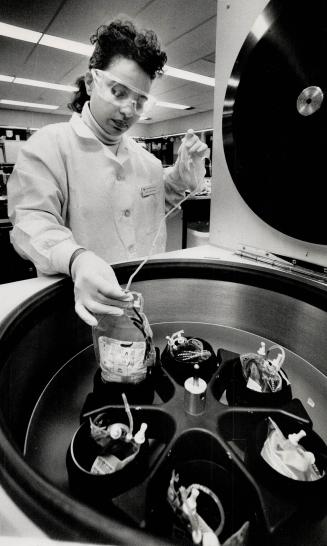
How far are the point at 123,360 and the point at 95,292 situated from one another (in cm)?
15

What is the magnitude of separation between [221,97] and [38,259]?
706 millimetres

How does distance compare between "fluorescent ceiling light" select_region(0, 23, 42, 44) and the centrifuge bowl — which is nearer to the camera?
the centrifuge bowl

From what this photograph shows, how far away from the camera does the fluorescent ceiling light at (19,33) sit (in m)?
4.02

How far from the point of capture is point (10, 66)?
5820mm

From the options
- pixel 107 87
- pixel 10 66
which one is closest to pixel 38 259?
pixel 107 87

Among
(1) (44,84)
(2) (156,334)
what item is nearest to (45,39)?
(1) (44,84)

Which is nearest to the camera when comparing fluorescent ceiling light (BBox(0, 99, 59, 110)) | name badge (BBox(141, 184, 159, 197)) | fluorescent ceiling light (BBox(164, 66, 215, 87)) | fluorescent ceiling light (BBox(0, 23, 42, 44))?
name badge (BBox(141, 184, 159, 197))

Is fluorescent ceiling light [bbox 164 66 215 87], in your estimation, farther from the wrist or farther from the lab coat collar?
the wrist

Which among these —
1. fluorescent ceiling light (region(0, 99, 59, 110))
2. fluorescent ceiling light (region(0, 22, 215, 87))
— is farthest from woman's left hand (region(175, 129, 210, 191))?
fluorescent ceiling light (region(0, 99, 59, 110))

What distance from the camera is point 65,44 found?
15.1 ft

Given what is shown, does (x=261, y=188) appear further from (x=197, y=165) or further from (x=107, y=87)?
(x=107, y=87)

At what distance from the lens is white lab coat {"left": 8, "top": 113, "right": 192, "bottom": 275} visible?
2.74 feet

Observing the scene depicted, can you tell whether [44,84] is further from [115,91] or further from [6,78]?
[115,91]

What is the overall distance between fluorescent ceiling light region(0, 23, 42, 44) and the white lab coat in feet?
14.2
